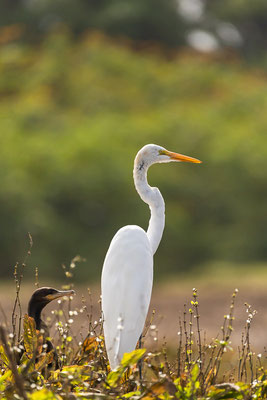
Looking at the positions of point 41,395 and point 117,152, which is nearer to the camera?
point 41,395

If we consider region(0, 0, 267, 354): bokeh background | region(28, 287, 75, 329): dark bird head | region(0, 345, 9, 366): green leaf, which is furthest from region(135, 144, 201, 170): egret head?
region(0, 0, 267, 354): bokeh background

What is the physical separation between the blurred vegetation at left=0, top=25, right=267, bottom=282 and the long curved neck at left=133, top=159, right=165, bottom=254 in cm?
606

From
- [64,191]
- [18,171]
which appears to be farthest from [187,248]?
[18,171]

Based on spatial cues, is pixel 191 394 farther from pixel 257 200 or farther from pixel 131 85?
pixel 131 85

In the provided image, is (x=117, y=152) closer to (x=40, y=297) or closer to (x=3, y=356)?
(x=40, y=297)

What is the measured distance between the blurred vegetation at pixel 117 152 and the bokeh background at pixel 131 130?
3 centimetres

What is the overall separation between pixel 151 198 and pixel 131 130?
964cm

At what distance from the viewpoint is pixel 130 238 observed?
12.3 ft

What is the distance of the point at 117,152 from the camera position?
12.7 meters

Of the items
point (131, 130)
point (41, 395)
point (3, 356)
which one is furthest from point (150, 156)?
A: point (131, 130)

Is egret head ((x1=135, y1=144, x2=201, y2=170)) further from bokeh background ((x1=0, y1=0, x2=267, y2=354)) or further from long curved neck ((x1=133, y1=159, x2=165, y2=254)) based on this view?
bokeh background ((x1=0, y1=0, x2=267, y2=354))

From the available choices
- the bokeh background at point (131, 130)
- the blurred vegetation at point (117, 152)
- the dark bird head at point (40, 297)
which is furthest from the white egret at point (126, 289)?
the blurred vegetation at point (117, 152)

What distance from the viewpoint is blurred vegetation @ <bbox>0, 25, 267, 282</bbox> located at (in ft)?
36.6

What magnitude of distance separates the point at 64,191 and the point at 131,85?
17.5 ft
